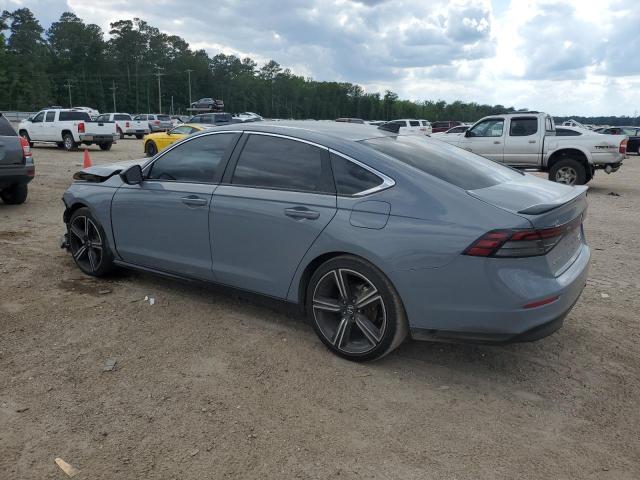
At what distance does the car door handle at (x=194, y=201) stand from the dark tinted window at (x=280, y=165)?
304 millimetres

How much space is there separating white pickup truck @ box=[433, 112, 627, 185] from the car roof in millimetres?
9318

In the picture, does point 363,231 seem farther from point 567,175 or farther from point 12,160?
point 567,175

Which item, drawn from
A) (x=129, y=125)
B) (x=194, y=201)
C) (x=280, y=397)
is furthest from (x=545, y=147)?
(x=129, y=125)

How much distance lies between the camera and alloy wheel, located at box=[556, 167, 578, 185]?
42.9 ft

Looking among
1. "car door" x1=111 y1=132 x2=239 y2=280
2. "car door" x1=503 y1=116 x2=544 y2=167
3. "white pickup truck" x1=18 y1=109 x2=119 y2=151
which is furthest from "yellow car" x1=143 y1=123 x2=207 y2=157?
"car door" x1=111 y1=132 x2=239 y2=280

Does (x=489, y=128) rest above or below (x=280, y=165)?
above

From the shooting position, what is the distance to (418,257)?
3174 millimetres

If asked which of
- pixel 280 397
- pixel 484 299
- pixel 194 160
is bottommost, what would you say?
pixel 280 397

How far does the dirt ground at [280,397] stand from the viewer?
2648 millimetres

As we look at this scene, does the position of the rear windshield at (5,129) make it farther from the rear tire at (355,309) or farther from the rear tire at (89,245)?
the rear tire at (355,309)

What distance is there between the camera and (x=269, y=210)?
3826 millimetres

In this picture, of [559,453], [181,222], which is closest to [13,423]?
[181,222]

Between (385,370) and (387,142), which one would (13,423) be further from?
(387,142)

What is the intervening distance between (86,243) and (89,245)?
57 millimetres
